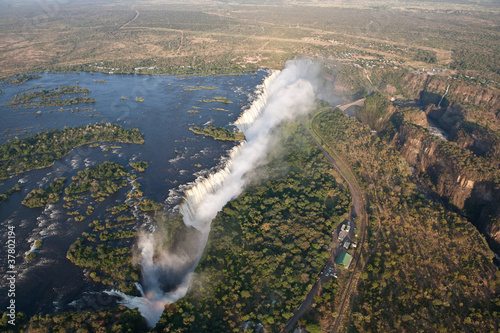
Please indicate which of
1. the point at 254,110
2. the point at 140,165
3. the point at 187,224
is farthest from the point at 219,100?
the point at 187,224

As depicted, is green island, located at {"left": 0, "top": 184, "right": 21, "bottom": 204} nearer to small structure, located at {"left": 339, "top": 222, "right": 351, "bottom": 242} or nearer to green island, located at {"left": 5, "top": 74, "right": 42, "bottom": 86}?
small structure, located at {"left": 339, "top": 222, "right": 351, "bottom": 242}

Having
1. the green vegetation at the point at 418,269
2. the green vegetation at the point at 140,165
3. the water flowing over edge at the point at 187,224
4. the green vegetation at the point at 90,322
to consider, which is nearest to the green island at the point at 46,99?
the green vegetation at the point at 140,165

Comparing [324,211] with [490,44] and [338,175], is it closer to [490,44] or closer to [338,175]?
[338,175]

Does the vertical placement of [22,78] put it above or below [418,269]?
above

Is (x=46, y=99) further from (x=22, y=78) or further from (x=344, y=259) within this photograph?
(x=344, y=259)

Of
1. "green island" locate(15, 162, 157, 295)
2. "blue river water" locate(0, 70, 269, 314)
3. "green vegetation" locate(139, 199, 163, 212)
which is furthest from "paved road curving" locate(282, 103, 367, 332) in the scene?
"green vegetation" locate(139, 199, 163, 212)

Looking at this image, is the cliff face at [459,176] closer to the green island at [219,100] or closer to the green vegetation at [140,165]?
the green island at [219,100]
